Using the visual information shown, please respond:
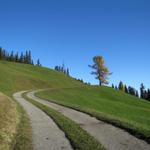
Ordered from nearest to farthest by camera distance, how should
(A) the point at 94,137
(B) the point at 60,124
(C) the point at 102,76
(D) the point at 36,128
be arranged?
1. (A) the point at 94,137
2. (D) the point at 36,128
3. (B) the point at 60,124
4. (C) the point at 102,76

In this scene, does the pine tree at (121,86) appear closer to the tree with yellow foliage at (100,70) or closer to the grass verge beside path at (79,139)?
the tree with yellow foliage at (100,70)

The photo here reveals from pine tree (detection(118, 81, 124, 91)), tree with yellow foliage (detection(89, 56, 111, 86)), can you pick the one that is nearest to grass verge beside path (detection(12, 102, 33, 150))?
tree with yellow foliage (detection(89, 56, 111, 86))

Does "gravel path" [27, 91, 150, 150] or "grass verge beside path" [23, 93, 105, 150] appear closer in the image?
"grass verge beside path" [23, 93, 105, 150]

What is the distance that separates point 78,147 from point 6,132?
16.7 feet

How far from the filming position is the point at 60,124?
2081 centimetres

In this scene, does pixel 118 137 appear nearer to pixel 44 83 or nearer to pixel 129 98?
pixel 129 98

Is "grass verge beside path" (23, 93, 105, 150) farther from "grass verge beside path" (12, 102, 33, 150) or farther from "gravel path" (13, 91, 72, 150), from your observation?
"grass verge beside path" (12, 102, 33, 150)

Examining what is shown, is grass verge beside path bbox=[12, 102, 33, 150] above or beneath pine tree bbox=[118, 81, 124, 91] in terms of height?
beneath

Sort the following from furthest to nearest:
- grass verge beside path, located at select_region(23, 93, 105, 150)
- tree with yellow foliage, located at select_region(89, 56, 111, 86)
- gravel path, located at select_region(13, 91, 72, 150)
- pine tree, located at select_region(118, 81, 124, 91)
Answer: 1. pine tree, located at select_region(118, 81, 124, 91)
2. tree with yellow foliage, located at select_region(89, 56, 111, 86)
3. gravel path, located at select_region(13, 91, 72, 150)
4. grass verge beside path, located at select_region(23, 93, 105, 150)

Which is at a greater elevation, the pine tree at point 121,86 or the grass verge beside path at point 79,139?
the pine tree at point 121,86

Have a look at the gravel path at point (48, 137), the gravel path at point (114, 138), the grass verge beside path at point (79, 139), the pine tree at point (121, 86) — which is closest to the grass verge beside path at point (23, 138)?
the gravel path at point (48, 137)

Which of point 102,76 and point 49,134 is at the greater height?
point 102,76

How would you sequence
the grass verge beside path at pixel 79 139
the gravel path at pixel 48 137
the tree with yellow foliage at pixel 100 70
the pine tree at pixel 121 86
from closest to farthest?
1. the grass verge beside path at pixel 79 139
2. the gravel path at pixel 48 137
3. the tree with yellow foliage at pixel 100 70
4. the pine tree at pixel 121 86

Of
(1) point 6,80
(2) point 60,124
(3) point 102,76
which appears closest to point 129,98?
(3) point 102,76
